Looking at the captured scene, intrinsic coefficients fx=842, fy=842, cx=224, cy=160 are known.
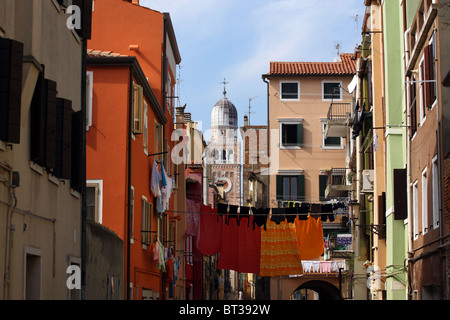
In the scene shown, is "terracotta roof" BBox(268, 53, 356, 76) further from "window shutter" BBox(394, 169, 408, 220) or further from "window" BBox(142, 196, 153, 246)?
"window shutter" BBox(394, 169, 408, 220)

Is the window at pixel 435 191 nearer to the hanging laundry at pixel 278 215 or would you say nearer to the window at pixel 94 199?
the window at pixel 94 199

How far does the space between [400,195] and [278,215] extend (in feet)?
30.4

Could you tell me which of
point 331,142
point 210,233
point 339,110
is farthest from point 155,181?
point 331,142

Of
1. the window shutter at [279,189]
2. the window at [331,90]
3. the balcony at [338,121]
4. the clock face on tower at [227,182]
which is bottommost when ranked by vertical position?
the window shutter at [279,189]

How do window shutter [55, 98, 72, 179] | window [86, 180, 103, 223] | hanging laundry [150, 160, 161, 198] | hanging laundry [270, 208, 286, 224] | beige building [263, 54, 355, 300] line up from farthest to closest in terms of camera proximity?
beige building [263, 54, 355, 300] < hanging laundry [270, 208, 286, 224] < hanging laundry [150, 160, 161, 198] < window [86, 180, 103, 223] < window shutter [55, 98, 72, 179]

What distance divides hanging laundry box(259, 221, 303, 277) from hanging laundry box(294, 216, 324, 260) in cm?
23

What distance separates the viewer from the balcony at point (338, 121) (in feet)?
146

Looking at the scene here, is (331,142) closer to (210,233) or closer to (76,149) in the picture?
(210,233)

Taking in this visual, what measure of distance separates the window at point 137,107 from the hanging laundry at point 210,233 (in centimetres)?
835

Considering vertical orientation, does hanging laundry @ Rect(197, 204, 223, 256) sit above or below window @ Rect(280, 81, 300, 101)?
below

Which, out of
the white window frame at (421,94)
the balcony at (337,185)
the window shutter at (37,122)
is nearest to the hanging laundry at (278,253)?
the balcony at (337,185)

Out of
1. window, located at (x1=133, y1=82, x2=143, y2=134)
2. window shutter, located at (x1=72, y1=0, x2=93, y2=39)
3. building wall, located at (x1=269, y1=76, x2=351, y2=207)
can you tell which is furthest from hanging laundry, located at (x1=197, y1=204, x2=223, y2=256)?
building wall, located at (x1=269, y1=76, x2=351, y2=207)

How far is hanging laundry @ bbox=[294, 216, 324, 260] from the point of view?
31672mm
